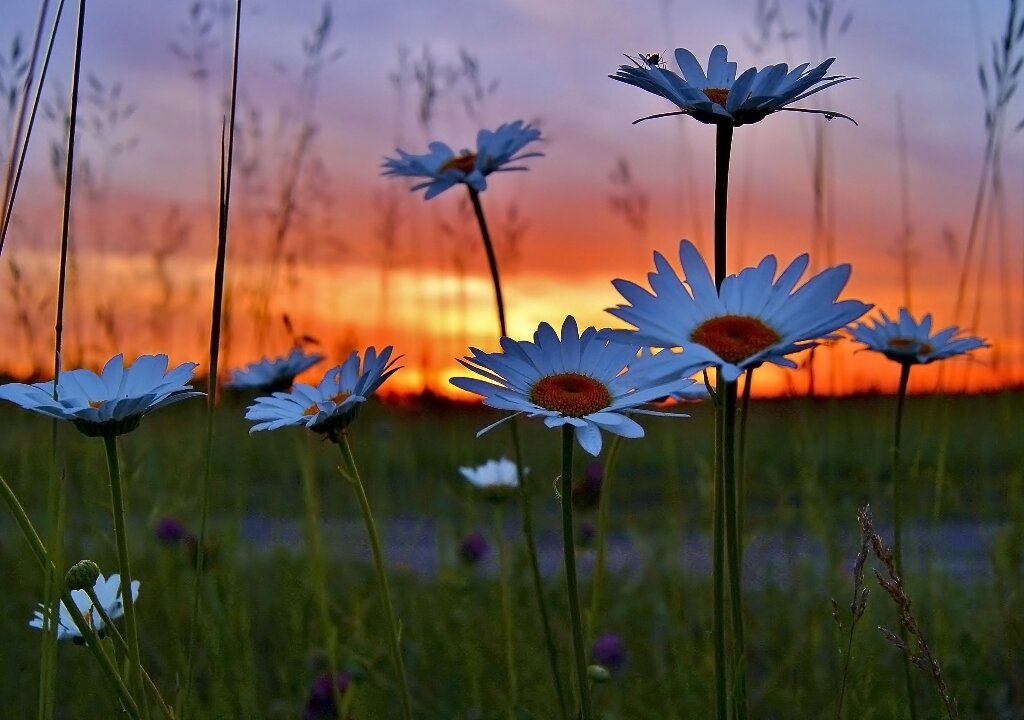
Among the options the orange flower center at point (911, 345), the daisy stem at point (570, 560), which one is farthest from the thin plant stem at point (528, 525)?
the orange flower center at point (911, 345)

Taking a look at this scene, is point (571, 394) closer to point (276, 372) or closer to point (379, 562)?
point (379, 562)

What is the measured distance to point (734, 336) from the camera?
0.78 m

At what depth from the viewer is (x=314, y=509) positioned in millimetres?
1612

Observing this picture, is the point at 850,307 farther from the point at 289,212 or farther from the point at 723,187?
the point at 289,212

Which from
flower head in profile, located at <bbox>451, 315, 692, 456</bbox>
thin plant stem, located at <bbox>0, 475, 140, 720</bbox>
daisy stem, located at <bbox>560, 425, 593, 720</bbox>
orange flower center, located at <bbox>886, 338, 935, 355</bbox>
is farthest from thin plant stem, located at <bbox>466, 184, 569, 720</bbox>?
orange flower center, located at <bbox>886, 338, 935, 355</bbox>

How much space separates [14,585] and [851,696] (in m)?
2.21

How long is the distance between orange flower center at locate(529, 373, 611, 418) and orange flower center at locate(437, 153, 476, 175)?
25.8 inches

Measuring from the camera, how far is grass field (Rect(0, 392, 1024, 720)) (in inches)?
71.5

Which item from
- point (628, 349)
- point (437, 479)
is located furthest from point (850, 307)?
point (437, 479)

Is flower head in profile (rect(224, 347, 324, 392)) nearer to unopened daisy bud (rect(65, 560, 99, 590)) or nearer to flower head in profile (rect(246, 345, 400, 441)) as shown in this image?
flower head in profile (rect(246, 345, 400, 441))

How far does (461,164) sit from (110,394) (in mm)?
677

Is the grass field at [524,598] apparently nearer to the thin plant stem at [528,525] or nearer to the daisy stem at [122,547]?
the thin plant stem at [528,525]

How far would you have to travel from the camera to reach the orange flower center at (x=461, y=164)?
1497 millimetres

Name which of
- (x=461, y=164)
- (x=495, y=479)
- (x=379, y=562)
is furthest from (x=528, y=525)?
(x=495, y=479)
